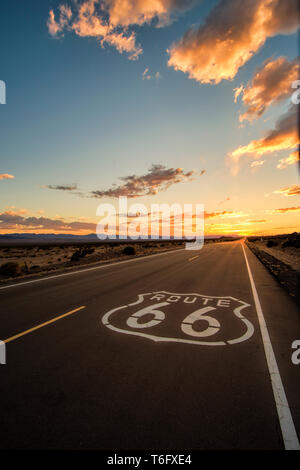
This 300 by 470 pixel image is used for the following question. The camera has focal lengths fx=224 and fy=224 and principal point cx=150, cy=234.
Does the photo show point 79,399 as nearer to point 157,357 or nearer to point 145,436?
point 145,436

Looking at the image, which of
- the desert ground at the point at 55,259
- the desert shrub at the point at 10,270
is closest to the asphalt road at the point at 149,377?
the desert shrub at the point at 10,270

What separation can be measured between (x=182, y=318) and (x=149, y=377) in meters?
2.70

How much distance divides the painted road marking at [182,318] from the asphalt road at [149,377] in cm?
3

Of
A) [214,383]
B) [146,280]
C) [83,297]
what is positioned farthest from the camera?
[146,280]

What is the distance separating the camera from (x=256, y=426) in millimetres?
2580

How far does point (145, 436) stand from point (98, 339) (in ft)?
8.58

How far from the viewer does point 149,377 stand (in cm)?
350

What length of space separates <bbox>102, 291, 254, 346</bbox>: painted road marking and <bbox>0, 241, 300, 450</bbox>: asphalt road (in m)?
0.03

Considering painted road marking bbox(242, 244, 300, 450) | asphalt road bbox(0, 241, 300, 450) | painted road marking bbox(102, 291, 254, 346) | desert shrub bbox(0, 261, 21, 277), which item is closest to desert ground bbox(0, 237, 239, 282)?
desert shrub bbox(0, 261, 21, 277)

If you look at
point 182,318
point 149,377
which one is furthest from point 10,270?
Result: point 149,377

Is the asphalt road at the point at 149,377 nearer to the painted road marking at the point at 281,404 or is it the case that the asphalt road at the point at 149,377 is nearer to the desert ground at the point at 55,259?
the painted road marking at the point at 281,404

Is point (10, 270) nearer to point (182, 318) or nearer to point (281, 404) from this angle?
point (182, 318)

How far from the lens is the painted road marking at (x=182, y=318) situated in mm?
4987
